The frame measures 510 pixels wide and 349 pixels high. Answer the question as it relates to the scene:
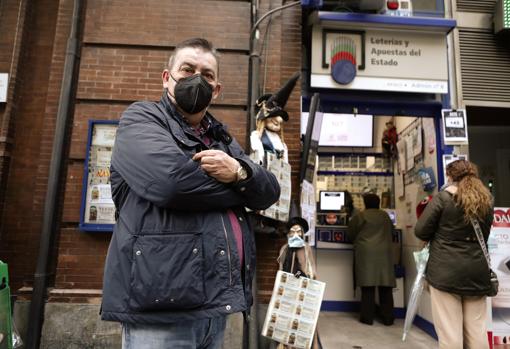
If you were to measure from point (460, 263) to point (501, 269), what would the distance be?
160 cm

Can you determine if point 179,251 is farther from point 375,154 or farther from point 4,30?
point 375,154

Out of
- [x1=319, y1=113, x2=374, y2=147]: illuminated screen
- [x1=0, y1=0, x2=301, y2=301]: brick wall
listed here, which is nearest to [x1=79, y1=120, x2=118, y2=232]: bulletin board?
[x1=0, y1=0, x2=301, y2=301]: brick wall

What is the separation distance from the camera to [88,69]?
463 centimetres

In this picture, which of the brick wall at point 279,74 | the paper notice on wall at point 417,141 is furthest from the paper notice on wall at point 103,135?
the paper notice on wall at point 417,141

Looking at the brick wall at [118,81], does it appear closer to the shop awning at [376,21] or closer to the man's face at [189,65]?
the shop awning at [376,21]

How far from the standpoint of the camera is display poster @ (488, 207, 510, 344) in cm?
429

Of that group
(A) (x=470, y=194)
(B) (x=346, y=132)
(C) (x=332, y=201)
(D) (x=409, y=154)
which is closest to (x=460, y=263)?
(A) (x=470, y=194)

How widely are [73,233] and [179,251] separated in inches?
140

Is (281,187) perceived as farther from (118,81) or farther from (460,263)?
(118,81)

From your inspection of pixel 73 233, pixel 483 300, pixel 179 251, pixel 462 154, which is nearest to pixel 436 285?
pixel 483 300

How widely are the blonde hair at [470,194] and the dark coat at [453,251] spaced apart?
2.6 inches

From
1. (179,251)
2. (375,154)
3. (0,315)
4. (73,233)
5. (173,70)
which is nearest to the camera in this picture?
(179,251)

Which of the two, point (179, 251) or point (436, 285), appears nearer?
point (179, 251)

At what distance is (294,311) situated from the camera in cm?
360
